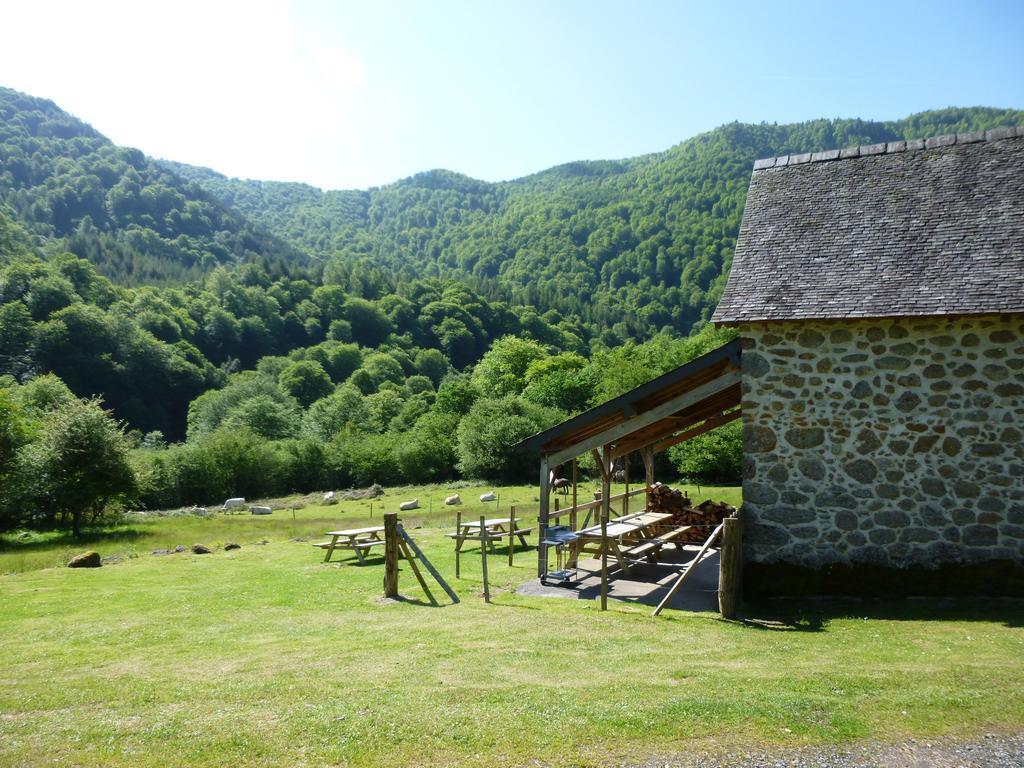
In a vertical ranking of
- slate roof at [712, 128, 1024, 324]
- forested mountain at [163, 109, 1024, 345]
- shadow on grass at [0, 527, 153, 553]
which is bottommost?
shadow on grass at [0, 527, 153, 553]

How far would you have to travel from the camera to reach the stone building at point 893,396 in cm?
1023

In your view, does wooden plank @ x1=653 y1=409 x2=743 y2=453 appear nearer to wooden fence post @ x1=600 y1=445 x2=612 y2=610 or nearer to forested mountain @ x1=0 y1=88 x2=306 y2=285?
wooden fence post @ x1=600 y1=445 x2=612 y2=610

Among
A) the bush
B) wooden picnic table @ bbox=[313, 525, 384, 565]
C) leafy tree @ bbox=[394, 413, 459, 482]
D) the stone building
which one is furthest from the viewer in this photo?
leafy tree @ bbox=[394, 413, 459, 482]

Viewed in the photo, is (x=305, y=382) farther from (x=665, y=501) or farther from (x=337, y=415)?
(x=665, y=501)

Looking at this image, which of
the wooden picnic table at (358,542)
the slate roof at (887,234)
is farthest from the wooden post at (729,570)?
the wooden picnic table at (358,542)

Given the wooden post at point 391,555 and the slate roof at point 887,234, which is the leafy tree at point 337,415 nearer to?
the wooden post at point 391,555

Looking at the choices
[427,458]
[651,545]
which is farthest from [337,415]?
[651,545]

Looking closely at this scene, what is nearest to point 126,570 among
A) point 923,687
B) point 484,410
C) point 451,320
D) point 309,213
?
point 923,687

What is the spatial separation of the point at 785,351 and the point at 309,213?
569 ft

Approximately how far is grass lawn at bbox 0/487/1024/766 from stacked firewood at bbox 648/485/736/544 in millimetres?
4511

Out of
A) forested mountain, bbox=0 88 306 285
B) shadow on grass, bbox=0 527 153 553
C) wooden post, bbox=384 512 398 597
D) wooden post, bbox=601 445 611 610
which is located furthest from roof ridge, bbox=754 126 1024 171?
forested mountain, bbox=0 88 306 285

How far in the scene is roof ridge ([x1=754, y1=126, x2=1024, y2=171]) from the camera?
12.4 m

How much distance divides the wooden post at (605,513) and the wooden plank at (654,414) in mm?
895

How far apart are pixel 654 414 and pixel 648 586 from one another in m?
3.14
